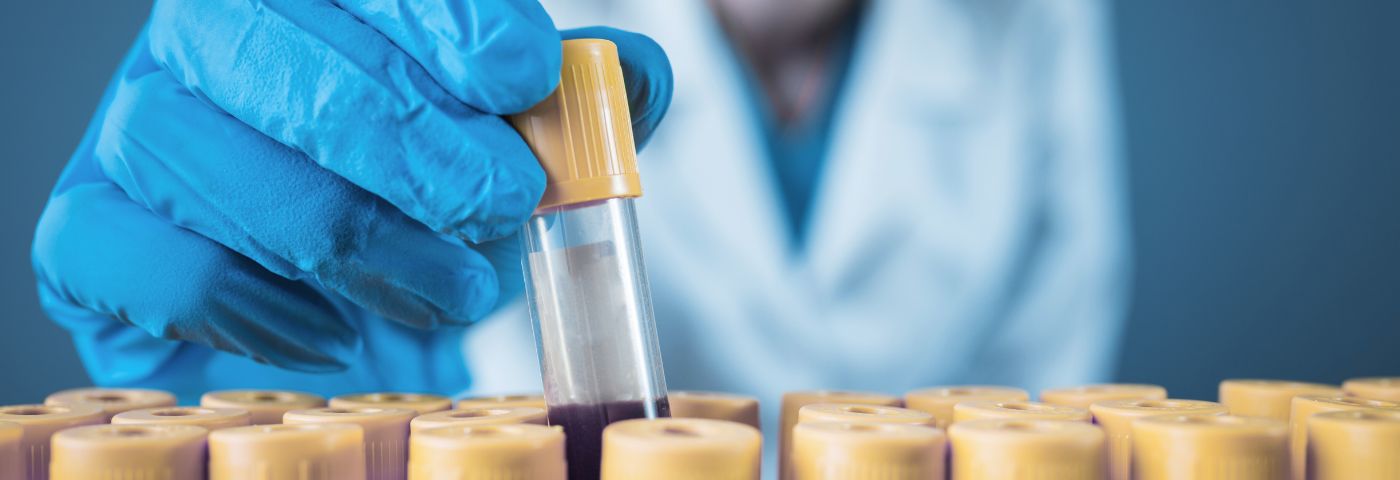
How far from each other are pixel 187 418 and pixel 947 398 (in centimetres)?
43

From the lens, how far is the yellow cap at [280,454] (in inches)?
16.1

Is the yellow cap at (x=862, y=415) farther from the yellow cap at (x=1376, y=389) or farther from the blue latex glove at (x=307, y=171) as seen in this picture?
the yellow cap at (x=1376, y=389)

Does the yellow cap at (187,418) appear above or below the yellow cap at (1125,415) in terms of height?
above

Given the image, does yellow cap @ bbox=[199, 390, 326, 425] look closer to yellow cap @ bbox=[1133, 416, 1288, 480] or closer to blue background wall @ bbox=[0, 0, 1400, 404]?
yellow cap @ bbox=[1133, 416, 1288, 480]

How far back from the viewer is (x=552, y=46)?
491mm

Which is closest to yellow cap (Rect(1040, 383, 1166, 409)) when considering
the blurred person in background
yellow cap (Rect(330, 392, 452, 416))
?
yellow cap (Rect(330, 392, 452, 416))

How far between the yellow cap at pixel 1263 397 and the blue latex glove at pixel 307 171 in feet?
1.50

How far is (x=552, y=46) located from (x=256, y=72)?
0.21 metres

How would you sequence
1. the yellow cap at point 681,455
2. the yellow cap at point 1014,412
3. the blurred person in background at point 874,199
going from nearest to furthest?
the yellow cap at point 681,455, the yellow cap at point 1014,412, the blurred person in background at point 874,199

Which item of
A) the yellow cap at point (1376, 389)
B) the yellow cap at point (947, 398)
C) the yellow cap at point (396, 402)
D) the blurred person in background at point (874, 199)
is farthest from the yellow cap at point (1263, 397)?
the blurred person in background at point (874, 199)

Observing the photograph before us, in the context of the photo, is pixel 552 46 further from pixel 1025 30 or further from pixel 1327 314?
pixel 1327 314

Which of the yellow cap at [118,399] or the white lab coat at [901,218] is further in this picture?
the white lab coat at [901,218]

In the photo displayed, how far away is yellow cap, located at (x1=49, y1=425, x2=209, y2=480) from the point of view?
0.40 meters

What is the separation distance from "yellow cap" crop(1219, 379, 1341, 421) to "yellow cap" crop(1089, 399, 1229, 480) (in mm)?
91
